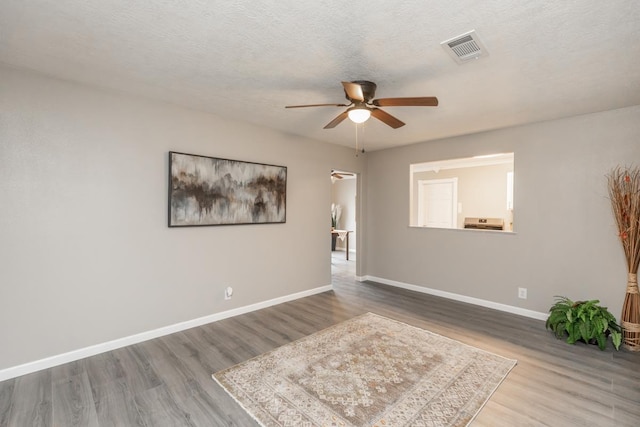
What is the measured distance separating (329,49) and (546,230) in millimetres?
3509

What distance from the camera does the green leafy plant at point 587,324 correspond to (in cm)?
291

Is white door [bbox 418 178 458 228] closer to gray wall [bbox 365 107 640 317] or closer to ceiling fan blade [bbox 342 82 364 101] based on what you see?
gray wall [bbox 365 107 640 317]

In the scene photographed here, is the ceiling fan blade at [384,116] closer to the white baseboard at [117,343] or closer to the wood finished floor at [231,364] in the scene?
the wood finished floor at [231,364]

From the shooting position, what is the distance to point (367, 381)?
2379 millimetres

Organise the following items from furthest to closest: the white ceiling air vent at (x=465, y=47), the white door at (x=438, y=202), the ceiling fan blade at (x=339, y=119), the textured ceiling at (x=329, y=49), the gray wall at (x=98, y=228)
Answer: the white door at (x=438, y=202)
the ceiling fan blade at (x=339, y=119)
the gray wall at (x=98, y=228)
the white ceiling air vent at (x=465, y=47)
the textured ceiling at (x=329, y=49)

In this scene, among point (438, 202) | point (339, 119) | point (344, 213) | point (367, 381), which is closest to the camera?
point (367, 381)

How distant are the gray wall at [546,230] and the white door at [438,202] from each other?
8.01 ft

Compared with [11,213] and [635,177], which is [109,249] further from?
[635,177]

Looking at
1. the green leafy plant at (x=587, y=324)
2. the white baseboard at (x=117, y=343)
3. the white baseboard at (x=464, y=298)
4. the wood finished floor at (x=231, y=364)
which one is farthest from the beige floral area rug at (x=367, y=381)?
the white baseboard at (x=464, y=298)

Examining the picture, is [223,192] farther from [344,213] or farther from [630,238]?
[344,213]

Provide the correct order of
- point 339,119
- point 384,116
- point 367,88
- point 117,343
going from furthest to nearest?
point 117,343 < point 339,119 < point 384,116 < point 367,88

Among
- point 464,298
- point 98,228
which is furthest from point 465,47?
point 464,298

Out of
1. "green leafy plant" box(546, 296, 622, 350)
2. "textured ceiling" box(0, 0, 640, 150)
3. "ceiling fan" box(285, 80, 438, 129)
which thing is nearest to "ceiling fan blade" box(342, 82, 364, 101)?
"ceiling fan" box(285, 80, 438, 129)

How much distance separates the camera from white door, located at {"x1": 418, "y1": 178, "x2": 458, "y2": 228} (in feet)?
23.5
